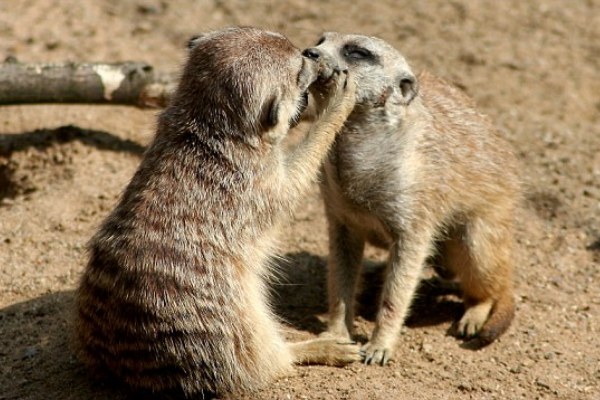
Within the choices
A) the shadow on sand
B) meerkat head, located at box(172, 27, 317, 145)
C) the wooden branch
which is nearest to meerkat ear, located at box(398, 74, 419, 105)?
meerkat head, located at box(172, 27, 317, 145)

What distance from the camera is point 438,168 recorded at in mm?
4789

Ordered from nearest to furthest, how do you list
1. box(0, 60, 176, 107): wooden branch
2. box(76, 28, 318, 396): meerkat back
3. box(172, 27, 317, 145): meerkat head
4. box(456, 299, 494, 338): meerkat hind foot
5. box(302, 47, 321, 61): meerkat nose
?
1. box(76, 28, 318, 396): meerkat back
2. box(172, 27, 317, 145): meerkat head
3. box(302, 47, 321, 61): meerkat nose
4. box(456, 299, 494, 338): meerkat hind foot
5. box(0, 60, 176, 107): wooden branch

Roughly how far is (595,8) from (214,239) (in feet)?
18.1

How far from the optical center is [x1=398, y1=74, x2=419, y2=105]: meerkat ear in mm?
4645

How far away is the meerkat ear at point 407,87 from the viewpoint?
4.64 m

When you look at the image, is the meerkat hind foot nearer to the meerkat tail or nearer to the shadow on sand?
the meerkat tail

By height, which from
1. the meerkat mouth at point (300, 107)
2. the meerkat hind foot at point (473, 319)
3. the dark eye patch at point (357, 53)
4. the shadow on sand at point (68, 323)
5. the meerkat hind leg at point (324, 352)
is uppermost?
the dark eye patch at point (357, 53)

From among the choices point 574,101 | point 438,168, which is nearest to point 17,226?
point 438,168

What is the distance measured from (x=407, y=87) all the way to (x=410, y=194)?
534 millimetres

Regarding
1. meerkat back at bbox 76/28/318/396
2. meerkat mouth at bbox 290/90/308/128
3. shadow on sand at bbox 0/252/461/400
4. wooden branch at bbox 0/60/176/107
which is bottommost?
shadow on sand at bbox 0/252/461/400

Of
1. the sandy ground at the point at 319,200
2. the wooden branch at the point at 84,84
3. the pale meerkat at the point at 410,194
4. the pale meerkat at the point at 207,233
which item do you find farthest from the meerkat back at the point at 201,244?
the wooden branch at the point at 84,84

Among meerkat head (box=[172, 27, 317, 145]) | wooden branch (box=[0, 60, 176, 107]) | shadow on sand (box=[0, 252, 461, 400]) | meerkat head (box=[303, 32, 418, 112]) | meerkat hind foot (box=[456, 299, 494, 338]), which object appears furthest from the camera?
wooden branch (box=[0, 60, 176, 107])

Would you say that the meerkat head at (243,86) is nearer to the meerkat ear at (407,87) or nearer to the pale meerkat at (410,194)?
the pale meerkat at (410,194)

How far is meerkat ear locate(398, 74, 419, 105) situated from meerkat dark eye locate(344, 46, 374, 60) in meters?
0.21
